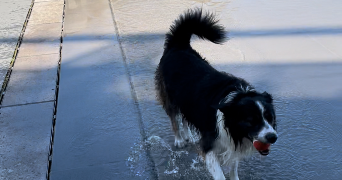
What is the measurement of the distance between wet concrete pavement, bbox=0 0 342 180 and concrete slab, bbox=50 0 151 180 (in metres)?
0.01

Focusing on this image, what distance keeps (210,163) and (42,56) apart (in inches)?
162

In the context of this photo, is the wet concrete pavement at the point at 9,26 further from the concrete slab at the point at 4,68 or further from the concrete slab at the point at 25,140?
the concrete slab at the point at 25,140

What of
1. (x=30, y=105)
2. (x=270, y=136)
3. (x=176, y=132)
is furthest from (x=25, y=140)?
(x=270, y=136)

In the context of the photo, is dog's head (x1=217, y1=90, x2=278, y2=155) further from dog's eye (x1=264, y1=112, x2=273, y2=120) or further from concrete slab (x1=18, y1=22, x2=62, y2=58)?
concrete slab (x1=18, y1=22, x2=62, y2=58)

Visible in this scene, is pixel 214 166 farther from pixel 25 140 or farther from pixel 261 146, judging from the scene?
pixel 25 140

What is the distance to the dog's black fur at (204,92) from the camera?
10.0 feet

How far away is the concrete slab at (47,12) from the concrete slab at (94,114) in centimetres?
147

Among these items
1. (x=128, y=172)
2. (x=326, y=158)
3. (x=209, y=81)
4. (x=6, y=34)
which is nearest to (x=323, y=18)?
(x=326, y=158)

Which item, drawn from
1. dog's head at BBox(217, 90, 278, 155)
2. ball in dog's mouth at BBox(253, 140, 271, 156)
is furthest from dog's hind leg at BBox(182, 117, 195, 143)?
ball in dog's mouth at BBox(253, 140, 271, 156)

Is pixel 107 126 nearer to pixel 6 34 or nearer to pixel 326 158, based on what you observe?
pixel 326 158

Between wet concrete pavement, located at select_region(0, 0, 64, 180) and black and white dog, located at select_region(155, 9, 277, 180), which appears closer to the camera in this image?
black and white dog, located at select_region(155, 9, 277, 180)

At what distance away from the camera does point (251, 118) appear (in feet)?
9.81

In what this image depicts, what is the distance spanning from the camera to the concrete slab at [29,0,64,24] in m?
8.46

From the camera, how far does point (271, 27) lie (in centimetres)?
722
